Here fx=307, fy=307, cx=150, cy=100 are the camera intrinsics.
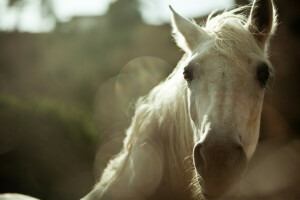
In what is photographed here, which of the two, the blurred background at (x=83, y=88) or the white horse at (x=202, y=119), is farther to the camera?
the blurred background at (x=83, y=88)

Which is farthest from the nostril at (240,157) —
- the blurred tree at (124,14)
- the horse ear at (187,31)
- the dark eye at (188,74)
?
the blurred tree at (124,14)

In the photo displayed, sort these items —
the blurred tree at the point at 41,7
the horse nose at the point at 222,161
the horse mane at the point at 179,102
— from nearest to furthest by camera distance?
1. the horse nose at the point at 222,161
2. the horse mane at the point at 179,102
3. the blurred tree at the point at 41,7

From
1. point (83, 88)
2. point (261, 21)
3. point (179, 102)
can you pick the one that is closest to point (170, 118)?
point (179, 102)

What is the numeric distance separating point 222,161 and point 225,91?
465mm

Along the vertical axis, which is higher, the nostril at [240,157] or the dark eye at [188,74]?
the dark eye at [188,74]

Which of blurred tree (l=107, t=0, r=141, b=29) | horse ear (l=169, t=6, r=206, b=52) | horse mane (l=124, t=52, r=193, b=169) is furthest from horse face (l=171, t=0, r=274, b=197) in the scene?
blurred tree (l=107, t=0, r=141, b=29)

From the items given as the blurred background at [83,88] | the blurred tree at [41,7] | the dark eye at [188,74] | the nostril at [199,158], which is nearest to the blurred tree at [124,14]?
the blurred background at [83,88]

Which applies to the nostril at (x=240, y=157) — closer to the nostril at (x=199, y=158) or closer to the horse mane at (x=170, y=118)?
the nostril at (x=199, y=158)

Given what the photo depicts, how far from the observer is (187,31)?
252 centimetres

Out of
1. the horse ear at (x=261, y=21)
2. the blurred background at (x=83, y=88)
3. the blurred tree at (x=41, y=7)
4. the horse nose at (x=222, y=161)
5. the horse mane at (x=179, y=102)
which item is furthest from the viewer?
the blurred tree at (x=41, y=7)

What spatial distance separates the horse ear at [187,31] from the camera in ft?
8.09

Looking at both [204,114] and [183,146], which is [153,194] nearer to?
[183,146]

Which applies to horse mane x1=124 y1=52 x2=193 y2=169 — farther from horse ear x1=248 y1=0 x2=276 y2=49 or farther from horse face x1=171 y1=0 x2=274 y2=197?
horse ear x1=248 y1=0 x2=276 y2=49

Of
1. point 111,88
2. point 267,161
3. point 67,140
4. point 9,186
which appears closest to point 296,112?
point 267,161
